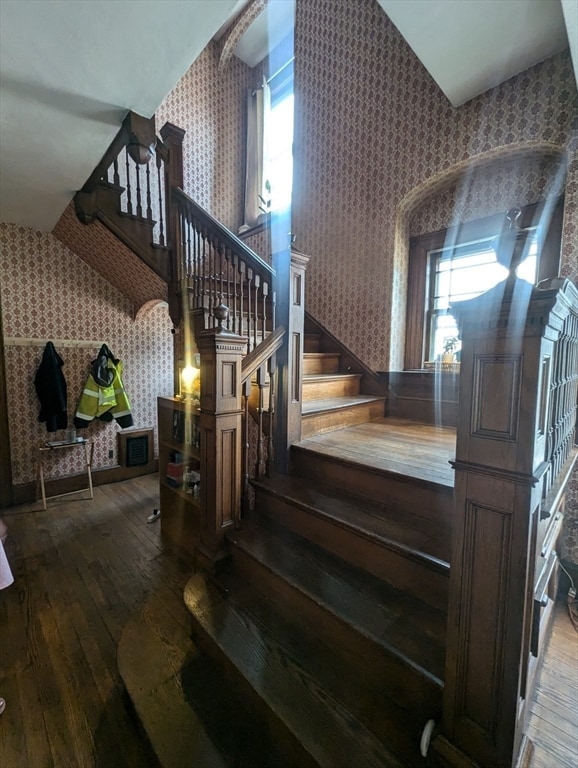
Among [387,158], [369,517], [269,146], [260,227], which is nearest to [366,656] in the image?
[369,517]

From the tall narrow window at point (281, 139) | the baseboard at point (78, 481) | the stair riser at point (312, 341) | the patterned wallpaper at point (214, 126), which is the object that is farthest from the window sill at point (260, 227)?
the baseboard at point (78, 481)

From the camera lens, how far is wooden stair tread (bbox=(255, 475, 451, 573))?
1.41 metres

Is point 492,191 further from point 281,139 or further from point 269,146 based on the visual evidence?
point 269,146

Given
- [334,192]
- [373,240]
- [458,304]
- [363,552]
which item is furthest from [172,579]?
[334,192]

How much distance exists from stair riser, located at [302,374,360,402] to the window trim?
23.1 inches

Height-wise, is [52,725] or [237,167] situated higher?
[237,167]

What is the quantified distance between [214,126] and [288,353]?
14.7 ft

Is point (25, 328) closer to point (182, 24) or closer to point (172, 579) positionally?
point (172, 579)

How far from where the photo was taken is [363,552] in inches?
61.9

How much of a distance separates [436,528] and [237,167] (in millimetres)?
5552

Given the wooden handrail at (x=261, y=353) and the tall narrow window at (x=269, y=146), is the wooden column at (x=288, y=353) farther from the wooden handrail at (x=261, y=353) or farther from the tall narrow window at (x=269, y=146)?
the tall narrow window at (x=269, y=146)

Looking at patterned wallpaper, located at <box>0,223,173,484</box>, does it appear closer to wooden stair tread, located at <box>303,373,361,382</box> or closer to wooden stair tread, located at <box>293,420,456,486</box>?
wooden stair tread, located at <box>303,373,361,382</box>

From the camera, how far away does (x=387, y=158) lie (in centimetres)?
322

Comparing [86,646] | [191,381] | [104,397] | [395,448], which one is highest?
[191,381]
